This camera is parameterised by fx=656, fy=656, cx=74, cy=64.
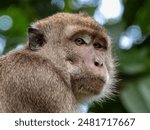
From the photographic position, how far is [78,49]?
8344 mm

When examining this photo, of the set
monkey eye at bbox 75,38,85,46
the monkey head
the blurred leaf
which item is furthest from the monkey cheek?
the blurred leaf

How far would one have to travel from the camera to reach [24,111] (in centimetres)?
777

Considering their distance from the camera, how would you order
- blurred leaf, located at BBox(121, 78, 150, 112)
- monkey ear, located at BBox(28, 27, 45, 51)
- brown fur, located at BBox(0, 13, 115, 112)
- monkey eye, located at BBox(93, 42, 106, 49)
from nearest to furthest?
brown fur, located at BBox(0, 13, 115, 112), monkey ear, located at BBox(28, 27, 45, 51), monkey eye, located at BBox(93, 42, 106, 49), blurred leaf, located at BBox(121, 78, 150, 112)

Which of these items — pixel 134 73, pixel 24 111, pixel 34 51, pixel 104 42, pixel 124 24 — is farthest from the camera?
pixel 124 24

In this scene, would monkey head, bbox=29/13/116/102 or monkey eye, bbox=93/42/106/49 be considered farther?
monkey eye, bbox=93/42/106/49

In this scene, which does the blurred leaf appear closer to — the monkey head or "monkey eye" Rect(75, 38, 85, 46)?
the monkey head

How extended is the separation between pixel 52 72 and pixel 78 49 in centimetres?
53

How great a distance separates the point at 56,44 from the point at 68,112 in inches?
41.9

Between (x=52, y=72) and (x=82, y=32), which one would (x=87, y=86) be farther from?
(x=82, y=32)

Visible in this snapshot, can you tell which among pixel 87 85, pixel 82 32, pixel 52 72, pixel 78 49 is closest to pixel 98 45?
pixel 82 32

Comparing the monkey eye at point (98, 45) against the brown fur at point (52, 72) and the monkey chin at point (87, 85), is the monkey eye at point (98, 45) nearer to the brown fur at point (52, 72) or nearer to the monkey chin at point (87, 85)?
the brown fur at point (52, 72)

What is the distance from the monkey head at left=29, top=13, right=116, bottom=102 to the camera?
8.13 meters

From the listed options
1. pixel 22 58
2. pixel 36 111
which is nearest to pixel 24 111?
pixel 36 111

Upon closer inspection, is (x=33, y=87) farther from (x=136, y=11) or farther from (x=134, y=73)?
(x=136, y=11)
